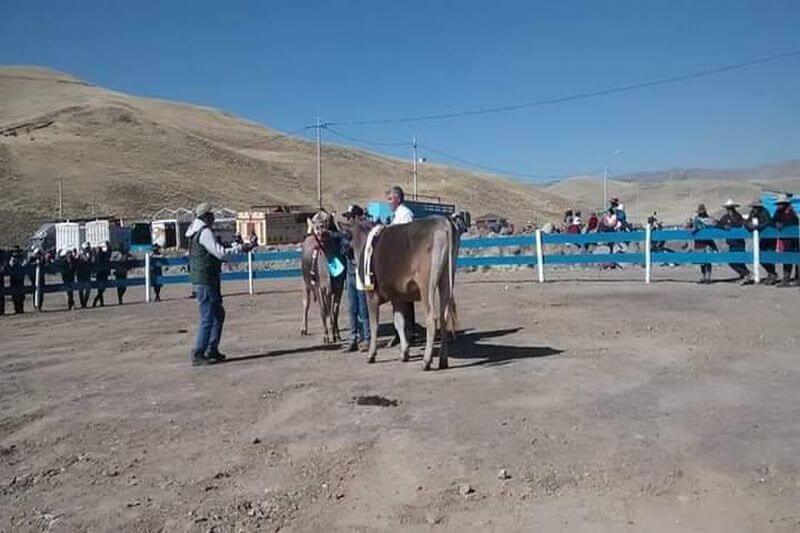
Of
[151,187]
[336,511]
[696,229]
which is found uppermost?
[151,187]

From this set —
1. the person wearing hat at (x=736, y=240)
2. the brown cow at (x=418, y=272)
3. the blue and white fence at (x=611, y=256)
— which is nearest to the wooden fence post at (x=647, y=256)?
the blue and white fence at (x=611, y=256)

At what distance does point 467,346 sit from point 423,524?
6205 mm

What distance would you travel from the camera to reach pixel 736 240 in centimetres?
1881

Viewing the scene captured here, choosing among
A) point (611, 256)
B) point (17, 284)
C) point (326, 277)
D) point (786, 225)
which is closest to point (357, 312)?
point (326, 277)

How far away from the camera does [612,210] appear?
2709 centimetres

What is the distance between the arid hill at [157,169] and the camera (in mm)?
67875

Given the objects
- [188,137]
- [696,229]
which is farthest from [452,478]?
A: [188,137]

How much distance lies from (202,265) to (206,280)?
0.68ft

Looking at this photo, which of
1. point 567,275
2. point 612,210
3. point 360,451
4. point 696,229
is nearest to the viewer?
point 360,451

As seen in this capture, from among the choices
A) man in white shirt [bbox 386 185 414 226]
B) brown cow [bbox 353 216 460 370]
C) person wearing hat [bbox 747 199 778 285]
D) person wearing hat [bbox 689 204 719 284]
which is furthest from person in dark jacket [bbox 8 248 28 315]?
person wearing hat [bbox 747 199 778 285]

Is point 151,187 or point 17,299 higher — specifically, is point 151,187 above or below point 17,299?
above

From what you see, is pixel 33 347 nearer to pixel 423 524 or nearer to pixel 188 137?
pixel 423 524

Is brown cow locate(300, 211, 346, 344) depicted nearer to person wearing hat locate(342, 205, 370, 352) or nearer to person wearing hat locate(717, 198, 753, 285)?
person wearing hat locate(342, 205, 370, 352)

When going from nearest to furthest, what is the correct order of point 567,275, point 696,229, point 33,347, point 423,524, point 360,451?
point 423,524, point 360,451, point 33,347, point 696,229, point 567,275
